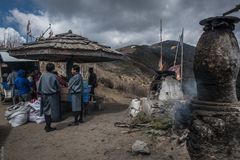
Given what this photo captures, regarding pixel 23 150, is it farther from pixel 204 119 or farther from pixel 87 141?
pixel 204 119

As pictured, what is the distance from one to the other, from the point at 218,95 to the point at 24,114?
257 inches

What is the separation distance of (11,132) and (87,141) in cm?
259

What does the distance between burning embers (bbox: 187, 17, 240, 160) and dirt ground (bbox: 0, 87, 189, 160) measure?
1536mm

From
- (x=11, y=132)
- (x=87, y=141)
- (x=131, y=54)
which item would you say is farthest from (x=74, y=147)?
(x=131, y=54)

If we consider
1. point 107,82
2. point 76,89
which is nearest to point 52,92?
point 76,89

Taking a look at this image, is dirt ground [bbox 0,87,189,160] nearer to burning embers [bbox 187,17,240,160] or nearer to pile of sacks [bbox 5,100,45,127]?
pile of sacks [bbox 5,100,45,127]

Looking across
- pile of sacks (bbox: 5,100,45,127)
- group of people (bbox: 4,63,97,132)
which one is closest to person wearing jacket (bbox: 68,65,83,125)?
group of people (bbox: 4,63,97,132)

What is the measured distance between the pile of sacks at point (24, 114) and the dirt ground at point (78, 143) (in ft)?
0.72

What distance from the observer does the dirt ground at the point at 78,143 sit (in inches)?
235

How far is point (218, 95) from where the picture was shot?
14.4 ft

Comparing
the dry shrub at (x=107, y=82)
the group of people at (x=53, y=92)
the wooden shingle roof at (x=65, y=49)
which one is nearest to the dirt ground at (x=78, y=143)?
the group of people at (x=53, y=92)

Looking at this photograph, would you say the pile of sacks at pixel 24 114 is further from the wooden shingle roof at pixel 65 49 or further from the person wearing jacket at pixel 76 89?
the wooden shingle roof at pixel 65 49

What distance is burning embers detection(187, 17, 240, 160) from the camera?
13.9 feet

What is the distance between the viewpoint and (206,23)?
4465 mm
